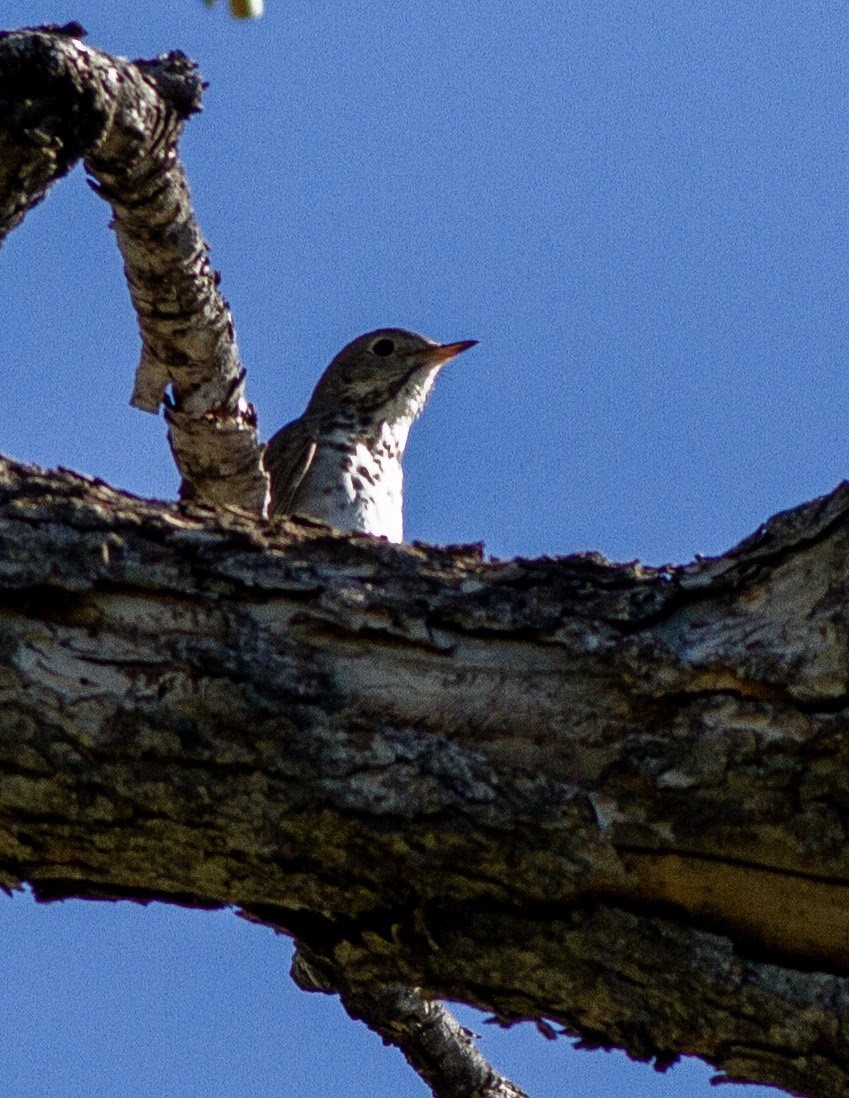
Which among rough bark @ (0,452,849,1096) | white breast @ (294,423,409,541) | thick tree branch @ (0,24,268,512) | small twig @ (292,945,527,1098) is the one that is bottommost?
rough bark @ (0,452,849,1096)

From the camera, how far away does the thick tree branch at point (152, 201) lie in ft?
12.6

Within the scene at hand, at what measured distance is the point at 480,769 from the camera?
3.23m

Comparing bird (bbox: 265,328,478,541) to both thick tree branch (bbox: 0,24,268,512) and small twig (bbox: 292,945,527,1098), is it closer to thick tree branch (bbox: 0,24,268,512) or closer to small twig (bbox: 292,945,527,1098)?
thick tree branch (bbox: 0,24,268,512)

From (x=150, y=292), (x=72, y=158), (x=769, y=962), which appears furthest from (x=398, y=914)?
(x=150, y=292)

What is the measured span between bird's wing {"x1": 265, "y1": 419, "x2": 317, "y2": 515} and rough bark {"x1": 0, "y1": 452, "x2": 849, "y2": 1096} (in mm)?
5093

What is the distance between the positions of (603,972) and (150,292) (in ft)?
11.2

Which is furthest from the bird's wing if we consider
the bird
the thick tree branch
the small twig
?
the small twig

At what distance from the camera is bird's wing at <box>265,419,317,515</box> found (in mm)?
8742

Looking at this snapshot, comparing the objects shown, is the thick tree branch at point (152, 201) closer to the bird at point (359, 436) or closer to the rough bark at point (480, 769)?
the rough bark at point (480, 769)

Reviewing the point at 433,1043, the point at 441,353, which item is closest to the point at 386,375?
the point at 441,353

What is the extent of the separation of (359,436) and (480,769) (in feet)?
21.1

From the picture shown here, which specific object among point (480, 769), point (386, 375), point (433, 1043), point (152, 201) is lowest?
point (480, 769)

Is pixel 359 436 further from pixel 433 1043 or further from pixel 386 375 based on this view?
pixel 433 1043

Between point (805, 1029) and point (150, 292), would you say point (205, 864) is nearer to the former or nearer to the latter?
point (805, 1029)
